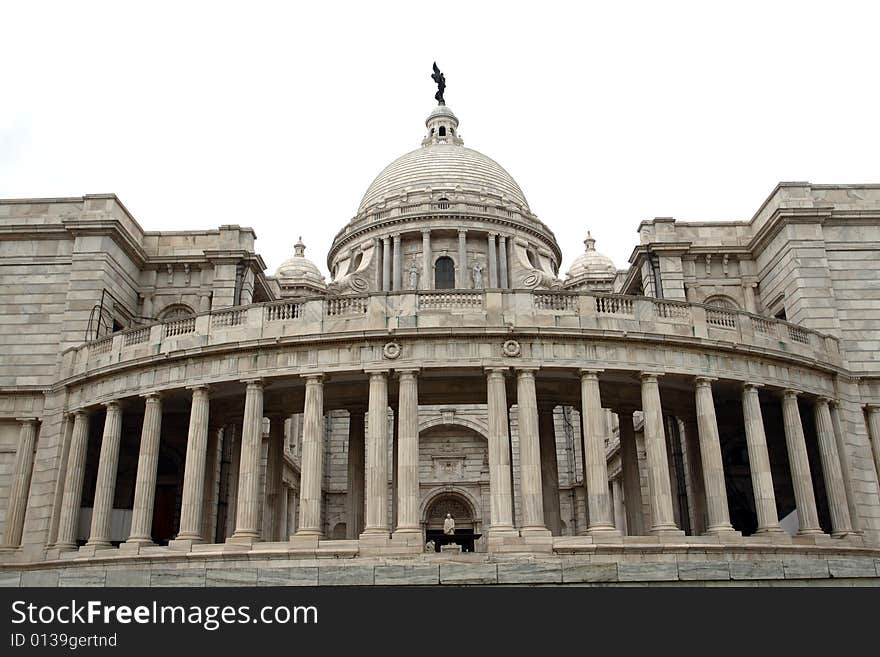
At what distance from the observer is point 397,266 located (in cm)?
6588

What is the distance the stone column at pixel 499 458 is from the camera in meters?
27.4

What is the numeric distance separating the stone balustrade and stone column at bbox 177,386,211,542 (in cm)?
227

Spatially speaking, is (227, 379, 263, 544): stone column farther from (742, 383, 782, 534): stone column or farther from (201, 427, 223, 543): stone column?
(742, 383, 782, 534): stone column

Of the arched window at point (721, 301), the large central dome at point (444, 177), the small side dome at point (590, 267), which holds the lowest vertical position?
the arched window at point (721, 301)

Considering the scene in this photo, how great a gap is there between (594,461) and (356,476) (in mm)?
11155

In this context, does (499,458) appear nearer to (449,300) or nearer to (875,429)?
(449,300)

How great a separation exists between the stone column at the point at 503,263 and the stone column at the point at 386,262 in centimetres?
885

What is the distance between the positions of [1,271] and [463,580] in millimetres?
32145

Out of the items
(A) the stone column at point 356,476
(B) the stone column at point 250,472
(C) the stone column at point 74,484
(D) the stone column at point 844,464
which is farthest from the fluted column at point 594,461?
(C) the stone column at point 74,484

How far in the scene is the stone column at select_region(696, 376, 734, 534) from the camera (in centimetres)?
2892

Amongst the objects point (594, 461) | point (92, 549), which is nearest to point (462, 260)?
point (594, 461)

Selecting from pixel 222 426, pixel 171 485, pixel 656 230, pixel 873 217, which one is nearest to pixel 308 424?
pixel 222 426

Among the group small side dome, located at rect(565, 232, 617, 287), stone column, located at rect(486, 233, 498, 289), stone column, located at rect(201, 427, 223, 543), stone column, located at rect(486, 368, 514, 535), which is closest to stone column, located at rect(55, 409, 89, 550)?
stone column, located at rect(201, 427, 223, 543)

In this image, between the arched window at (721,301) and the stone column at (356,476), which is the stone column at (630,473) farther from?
the stone column at (356,476)
